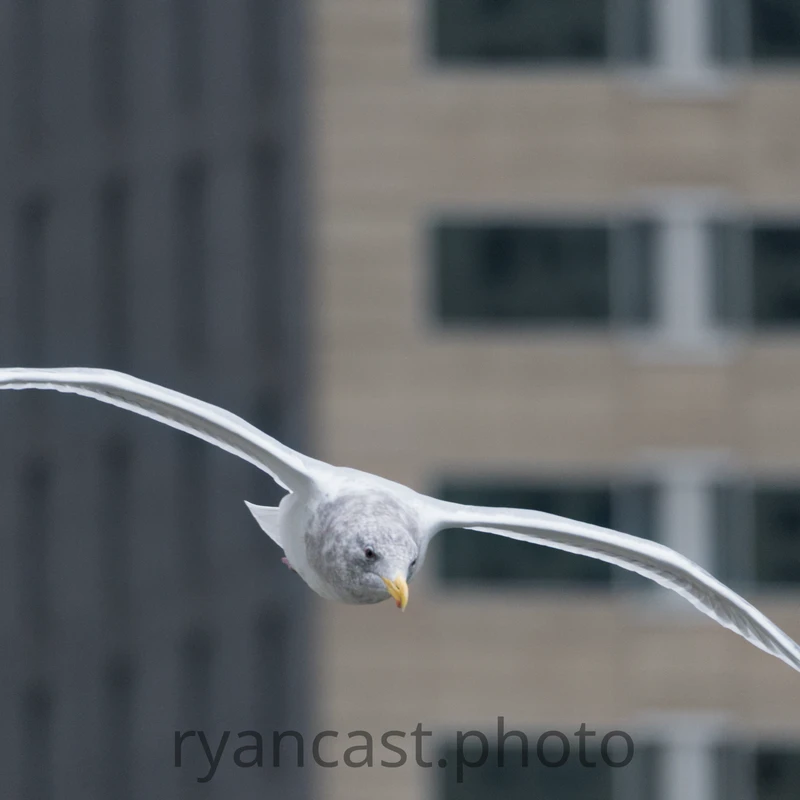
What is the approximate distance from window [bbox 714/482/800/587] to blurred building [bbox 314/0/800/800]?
2.0 inches

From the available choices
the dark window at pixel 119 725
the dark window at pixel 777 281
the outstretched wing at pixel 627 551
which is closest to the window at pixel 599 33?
the dark window at pixel 777 281

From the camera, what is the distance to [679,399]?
21.8 m

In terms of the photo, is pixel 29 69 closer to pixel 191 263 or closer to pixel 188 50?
pixel 188 50

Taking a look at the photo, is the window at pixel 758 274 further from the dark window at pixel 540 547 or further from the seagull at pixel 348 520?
the seagull at pixel 348 520

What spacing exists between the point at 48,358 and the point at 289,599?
4785 mm

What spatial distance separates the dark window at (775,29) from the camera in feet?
73.0

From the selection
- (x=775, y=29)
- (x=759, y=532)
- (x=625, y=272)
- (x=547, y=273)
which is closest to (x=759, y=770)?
(x=759, y=532)

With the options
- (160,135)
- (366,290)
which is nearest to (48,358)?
(160,135)

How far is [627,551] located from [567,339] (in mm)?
11956

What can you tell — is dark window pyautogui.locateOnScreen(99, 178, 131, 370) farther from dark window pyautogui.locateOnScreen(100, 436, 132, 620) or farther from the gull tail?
the gull tail

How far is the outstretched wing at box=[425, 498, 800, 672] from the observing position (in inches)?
380

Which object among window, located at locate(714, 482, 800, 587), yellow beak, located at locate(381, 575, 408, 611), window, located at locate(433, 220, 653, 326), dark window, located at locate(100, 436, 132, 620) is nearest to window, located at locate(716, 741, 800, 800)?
window, located at locate(714, 482, 800, 587)

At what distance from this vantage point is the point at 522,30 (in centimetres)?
2203

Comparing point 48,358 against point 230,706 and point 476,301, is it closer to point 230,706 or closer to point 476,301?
point 230,706
